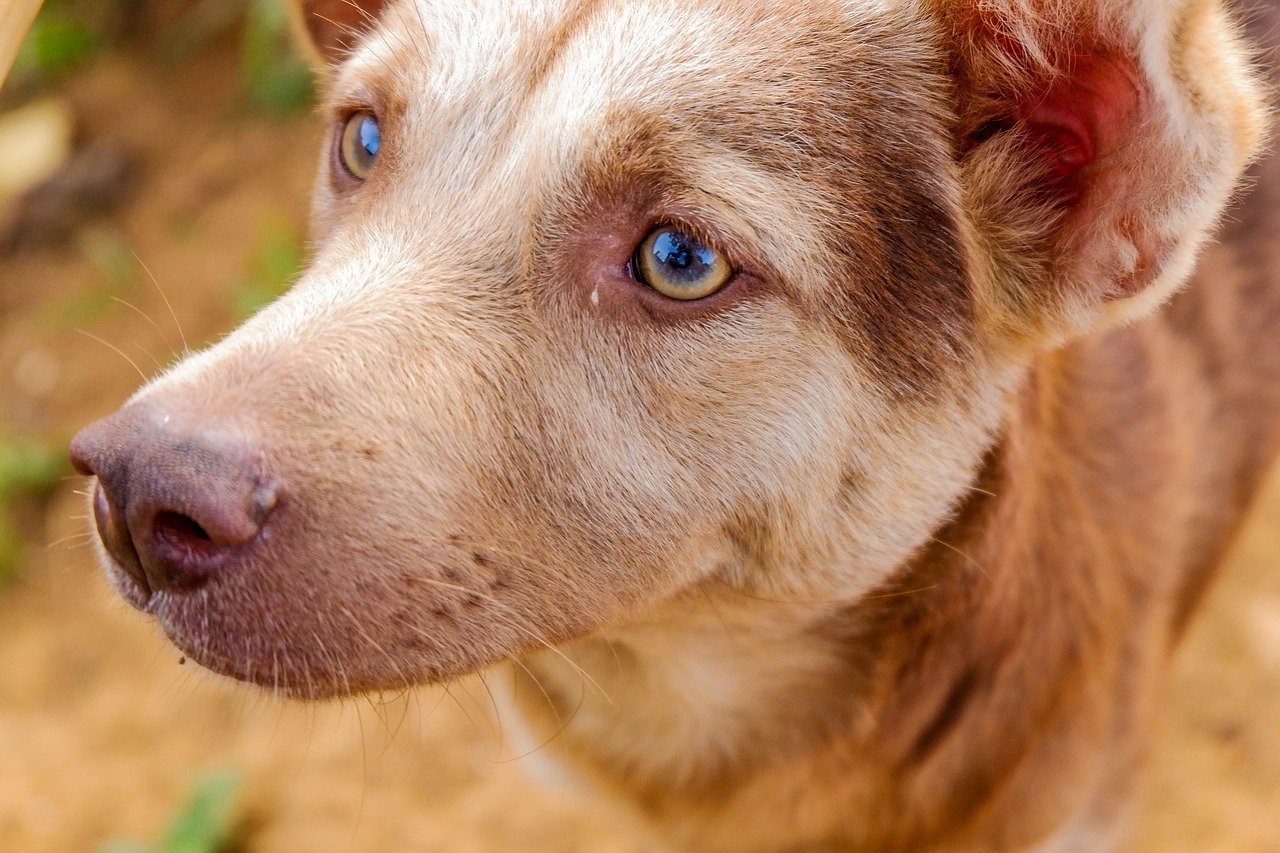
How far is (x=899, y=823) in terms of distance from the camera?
281 centimetres

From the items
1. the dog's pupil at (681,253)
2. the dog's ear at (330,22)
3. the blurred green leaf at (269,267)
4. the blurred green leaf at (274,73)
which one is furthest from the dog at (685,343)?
the blurred green leaf at (274,73)

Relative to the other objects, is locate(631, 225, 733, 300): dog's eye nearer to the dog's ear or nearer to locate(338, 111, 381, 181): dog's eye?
locate(338, 111, 381, 181): dog's eye

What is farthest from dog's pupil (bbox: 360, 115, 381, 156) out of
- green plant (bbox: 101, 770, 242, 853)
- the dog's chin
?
green plant (bbox: 101, 770, 242, 853)

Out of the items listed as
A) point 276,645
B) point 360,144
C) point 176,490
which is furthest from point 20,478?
point 176,490

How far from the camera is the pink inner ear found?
1993mm

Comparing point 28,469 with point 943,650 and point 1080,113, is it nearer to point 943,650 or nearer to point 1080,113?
point 943,650

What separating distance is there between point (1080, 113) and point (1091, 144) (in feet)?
0.19

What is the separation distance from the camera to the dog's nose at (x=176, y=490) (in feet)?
5.76

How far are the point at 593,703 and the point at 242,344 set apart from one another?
134cm

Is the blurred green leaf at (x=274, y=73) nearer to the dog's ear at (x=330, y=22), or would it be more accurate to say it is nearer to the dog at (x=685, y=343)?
the dog's ear at (x=330, y=22)

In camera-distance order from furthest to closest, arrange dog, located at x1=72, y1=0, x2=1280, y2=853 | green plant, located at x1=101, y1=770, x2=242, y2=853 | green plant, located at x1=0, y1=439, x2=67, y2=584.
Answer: green plant, located at x1=0, y1=439, x2=67, y2=584 < green plant, located at x1=101, y1=770, x2=242, y2=853 < dog, located at x1=72, y1=0, x2=1280, y2=853

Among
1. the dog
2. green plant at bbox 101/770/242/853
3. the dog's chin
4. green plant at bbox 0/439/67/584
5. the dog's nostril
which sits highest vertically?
the dog

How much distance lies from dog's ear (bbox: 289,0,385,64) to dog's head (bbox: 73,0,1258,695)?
69cm

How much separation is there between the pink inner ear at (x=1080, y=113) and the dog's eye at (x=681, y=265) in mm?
608
